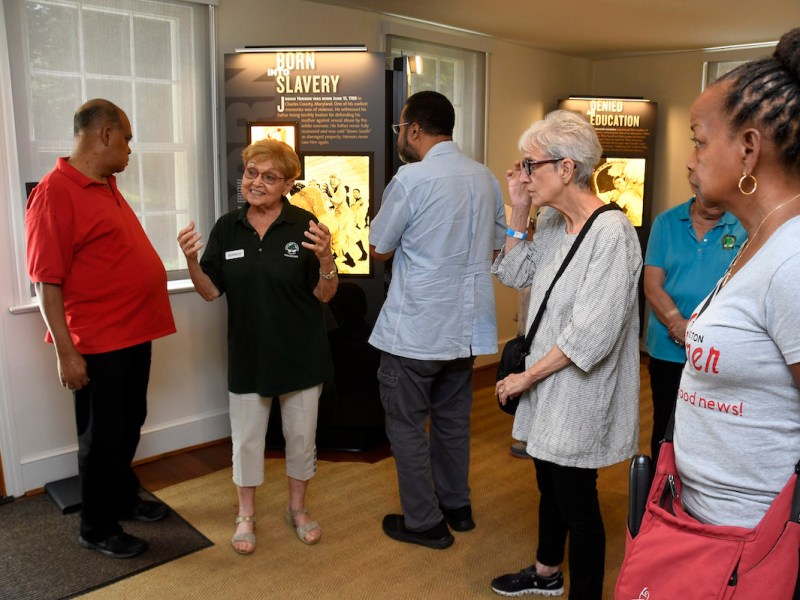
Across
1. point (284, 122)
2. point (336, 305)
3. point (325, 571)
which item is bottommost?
point (325, 571)

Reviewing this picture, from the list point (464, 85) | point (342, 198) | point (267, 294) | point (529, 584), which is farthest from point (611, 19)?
point (529, 584)

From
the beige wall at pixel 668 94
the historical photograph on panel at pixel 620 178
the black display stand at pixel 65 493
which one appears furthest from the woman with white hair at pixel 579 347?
the beige wall at pixel 668 94

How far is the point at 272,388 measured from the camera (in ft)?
8.51

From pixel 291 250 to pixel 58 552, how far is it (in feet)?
4.75

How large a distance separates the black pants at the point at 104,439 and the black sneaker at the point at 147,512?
0.24 meters

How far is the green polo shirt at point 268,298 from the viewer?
256cm

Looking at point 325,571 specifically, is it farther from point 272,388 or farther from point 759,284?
point 759,284

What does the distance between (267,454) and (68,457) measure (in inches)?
36.8

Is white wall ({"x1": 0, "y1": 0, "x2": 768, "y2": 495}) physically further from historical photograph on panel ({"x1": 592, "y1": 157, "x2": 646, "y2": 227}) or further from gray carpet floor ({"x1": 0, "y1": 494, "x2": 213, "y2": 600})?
historical photograph on panel ({"x1": 592, "y1": 157, "x2": 646, "y2": 227})

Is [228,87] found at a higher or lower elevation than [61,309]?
higher

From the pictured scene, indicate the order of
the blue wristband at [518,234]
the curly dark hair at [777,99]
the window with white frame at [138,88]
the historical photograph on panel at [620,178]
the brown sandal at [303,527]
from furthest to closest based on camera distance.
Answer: the historical photograph on panel at [620,178], the window with white frame at [138,88], the brown sandal at [303,527], the blue wristband at [518,234], the curly dark hair at [777,99]

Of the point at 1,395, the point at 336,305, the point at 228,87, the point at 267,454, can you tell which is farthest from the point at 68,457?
the point at 228,87

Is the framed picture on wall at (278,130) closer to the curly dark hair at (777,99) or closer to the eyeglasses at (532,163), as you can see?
the eyeglasses at (532,163)

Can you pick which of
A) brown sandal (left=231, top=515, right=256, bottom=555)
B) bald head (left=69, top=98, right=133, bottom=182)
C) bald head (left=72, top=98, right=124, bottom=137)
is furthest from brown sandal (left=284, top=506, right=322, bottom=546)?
bald head (left=72, top=98, right=124, bottom=137)
